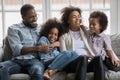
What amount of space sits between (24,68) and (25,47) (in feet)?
0.82

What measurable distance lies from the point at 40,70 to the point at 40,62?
0.21 m

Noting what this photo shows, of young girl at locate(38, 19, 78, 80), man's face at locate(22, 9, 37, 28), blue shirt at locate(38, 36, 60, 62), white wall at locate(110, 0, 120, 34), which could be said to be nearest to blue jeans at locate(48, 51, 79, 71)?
young girl at locate(38, 19, 78, 80)

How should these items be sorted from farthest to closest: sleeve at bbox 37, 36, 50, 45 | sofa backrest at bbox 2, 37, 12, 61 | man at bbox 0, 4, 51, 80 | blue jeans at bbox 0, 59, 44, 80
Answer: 1. sofa backrest at bbox 2, 37, 12, 61
2. sleeve at bbox 37, 36, 50, 45
3. man at bbox 0, 4, 51, 80
4. blue jeans at bbox 0, 59, 44, 80

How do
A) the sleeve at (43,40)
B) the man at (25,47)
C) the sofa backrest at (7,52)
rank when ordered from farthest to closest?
the sofa backrest at (7,52), the sleeve at (43,40), the man at (25,47)

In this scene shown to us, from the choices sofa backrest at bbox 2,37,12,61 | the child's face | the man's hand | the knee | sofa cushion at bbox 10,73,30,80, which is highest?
the child's face

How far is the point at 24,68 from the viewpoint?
3.17 meters

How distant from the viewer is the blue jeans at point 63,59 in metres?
3.08

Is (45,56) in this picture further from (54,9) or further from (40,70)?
(54,9)

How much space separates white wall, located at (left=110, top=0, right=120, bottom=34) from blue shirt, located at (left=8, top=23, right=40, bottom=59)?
1247 millimetres

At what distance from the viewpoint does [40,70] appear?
2986 mm

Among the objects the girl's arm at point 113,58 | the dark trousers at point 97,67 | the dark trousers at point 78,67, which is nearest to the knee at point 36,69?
the dark trousers at point 78,67

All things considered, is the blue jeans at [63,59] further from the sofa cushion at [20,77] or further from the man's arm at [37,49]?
the sofa cushion at [20,77]

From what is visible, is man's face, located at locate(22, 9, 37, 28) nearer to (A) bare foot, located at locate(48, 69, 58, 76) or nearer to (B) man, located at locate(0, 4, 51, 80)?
(B) man, located at locate(0, 4, 51, 80)

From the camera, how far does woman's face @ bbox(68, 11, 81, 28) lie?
132 inches
